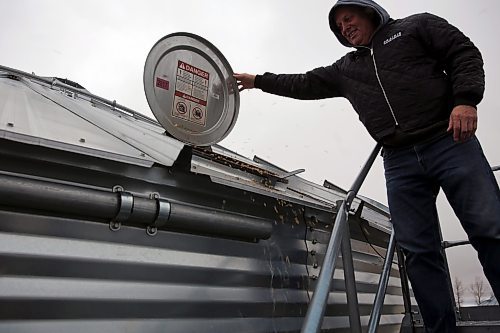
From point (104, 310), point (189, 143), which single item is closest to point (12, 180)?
point (104, 310)

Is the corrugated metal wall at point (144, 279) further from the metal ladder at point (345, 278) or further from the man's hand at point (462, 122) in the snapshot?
the man's hand at point (462, 122)

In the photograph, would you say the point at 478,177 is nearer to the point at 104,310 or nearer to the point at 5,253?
the point at 104,310

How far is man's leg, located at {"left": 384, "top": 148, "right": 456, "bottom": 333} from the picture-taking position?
1.84 m

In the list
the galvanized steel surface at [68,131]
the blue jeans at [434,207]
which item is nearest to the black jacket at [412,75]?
the blue jeans at [434,207]

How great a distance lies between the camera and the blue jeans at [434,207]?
5.47 ft

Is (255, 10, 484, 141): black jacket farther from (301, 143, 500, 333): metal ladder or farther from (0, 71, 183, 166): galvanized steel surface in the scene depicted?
(0, 71, 183, 166): galvanized steel surface

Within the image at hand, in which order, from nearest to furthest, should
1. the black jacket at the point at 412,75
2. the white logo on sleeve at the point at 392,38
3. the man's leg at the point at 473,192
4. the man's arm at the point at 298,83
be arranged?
the man's leg at the point at 473,192, the black jacket at the point at 412,75, the white logo on sleeve at the point at 392,38, the man's arm at the point at 298,83

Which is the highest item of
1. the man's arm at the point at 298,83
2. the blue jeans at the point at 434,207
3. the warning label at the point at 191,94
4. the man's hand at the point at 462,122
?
the man's arm at the point at 298,83

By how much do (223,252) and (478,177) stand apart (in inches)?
43.0

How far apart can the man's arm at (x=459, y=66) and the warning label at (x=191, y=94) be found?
1.06m

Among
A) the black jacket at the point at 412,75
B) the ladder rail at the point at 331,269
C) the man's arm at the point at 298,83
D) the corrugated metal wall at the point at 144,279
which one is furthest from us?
the man's arm at the point at 298,83

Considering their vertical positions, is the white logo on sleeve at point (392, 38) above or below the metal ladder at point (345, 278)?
above

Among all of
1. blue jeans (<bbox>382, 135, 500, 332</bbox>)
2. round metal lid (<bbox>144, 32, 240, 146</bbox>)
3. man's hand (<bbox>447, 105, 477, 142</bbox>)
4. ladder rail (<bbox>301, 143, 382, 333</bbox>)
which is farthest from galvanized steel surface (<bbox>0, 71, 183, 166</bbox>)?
man's hand (<bbox>447, 105, 477, 142</bbox>)

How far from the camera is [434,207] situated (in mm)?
1962
